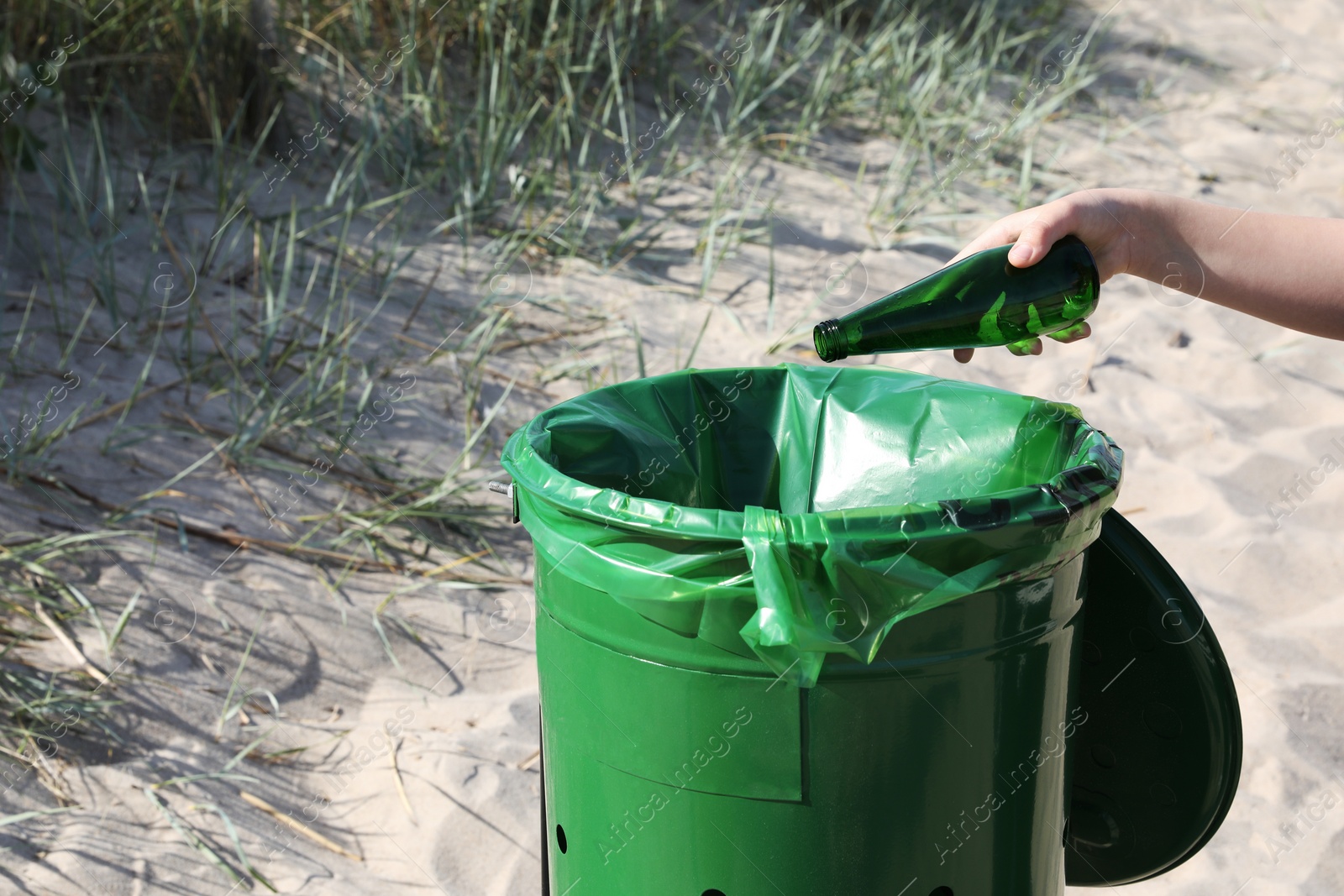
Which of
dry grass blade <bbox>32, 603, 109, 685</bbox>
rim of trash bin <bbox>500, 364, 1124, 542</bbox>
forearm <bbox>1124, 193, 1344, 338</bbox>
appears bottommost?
dry grass blade <bbox>32, 603, 109, 685</bbox>

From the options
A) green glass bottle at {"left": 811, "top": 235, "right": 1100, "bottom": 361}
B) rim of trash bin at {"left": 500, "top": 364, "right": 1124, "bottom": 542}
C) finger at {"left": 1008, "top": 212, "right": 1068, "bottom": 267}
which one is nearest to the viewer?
rim of trash bin at {"left": 500, "top": 364, "right": 1124, "bottom": 542}

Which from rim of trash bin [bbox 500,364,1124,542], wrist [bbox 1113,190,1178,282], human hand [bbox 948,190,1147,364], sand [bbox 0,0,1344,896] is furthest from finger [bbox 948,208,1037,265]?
sand [bbox 0,0,1344,896]

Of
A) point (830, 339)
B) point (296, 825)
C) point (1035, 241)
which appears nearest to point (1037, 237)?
point (1035, 241)

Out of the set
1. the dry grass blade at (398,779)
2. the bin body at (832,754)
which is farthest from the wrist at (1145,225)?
the dry grass blade at (398,779)

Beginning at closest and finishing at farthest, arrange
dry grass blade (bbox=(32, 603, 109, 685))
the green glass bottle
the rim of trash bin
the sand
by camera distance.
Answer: the rim of trash bin → the green glass bottle → the sand → dry grass blade (bbox=(32, 603, 109, 685))

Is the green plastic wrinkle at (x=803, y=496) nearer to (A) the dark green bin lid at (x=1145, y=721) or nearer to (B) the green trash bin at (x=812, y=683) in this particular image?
(B) the green trash bin at (x=812, y=683)

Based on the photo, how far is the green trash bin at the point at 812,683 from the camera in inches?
41.4

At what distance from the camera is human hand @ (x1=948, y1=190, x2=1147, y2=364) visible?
1.33 m

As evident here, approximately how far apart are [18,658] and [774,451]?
1.60 metres

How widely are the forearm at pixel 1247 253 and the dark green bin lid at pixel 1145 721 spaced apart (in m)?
0.33

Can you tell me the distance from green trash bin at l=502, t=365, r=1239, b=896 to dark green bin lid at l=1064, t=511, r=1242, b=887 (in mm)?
53

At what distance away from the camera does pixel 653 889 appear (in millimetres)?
1201

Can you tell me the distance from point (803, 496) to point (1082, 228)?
497mm

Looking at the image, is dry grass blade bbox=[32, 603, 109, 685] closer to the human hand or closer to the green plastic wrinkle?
the green plastic wrinkle
